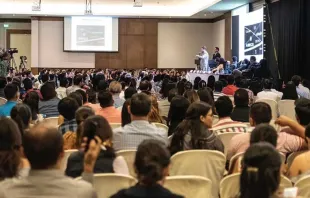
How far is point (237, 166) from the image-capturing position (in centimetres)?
341

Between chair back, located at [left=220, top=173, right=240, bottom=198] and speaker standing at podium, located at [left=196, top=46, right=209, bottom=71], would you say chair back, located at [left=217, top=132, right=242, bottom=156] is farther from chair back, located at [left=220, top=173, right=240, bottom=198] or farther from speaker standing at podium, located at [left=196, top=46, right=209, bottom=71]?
speaker standing at podium, located at [left=196, top=46, right=209, bottom=71]

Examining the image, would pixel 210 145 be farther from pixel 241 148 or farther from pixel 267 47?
pixel 267 47

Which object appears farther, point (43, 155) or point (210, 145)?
point (210, 145)

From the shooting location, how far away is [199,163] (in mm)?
3770

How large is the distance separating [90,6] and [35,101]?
15543mm

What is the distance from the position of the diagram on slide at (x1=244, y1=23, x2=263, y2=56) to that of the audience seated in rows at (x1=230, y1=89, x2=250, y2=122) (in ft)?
36.5

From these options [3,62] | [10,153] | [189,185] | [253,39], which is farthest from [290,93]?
[3,62]

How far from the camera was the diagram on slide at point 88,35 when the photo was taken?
899 inches

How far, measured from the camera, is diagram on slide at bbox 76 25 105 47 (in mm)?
22828

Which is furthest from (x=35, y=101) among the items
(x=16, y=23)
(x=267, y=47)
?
(x=16, y=23)

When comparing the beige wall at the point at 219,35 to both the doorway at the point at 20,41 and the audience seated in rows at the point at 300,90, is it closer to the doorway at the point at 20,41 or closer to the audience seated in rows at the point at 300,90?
the doorway at the point at 20,41

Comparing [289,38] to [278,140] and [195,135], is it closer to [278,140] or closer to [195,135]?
[278,140]

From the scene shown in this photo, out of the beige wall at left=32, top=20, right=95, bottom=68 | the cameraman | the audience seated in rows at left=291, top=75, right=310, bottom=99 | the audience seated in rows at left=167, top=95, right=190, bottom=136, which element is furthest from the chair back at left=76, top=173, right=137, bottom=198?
the beige wall at left=32, top=20, right=95, bottom=68

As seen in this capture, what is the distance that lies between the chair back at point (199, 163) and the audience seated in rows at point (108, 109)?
6.99 feet
